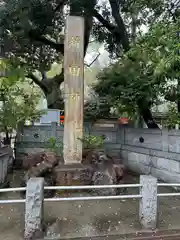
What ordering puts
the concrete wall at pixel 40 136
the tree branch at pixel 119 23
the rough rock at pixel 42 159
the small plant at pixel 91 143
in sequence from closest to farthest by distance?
the rough rock at pixel 42 159 → the small plant at pixel 91 143 → the tree branch at pixel 119 23 → the concrete wall at pixel 40 136

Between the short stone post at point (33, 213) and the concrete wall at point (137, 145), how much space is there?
4.27m

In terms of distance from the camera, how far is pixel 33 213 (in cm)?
311

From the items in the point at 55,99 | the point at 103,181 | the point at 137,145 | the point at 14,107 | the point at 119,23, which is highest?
the point at 119,23

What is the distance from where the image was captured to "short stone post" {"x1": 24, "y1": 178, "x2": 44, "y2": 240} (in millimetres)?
3092

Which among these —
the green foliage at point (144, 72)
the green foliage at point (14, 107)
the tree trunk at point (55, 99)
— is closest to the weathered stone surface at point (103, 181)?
the green foliage at point (144, 72)

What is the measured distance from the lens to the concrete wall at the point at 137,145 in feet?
20.6

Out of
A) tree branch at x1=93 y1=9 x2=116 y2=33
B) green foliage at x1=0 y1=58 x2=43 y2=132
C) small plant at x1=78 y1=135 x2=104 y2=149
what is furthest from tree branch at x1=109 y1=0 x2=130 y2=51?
green foliage at x1=0 y1=58 x2=43 y2=132

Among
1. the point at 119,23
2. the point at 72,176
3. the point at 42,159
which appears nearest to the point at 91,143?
the point at 42,159

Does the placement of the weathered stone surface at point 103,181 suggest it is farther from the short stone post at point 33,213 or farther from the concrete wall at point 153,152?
the short stone post at point 33,213

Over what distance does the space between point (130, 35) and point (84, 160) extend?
635cm

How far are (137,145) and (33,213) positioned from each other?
5.55 meters

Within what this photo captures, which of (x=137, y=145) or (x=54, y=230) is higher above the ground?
(x=137, y=145)

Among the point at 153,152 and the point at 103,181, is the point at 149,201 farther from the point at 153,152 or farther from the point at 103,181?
the point at 153,152

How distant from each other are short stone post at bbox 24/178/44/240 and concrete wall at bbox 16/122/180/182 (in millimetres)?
4266
